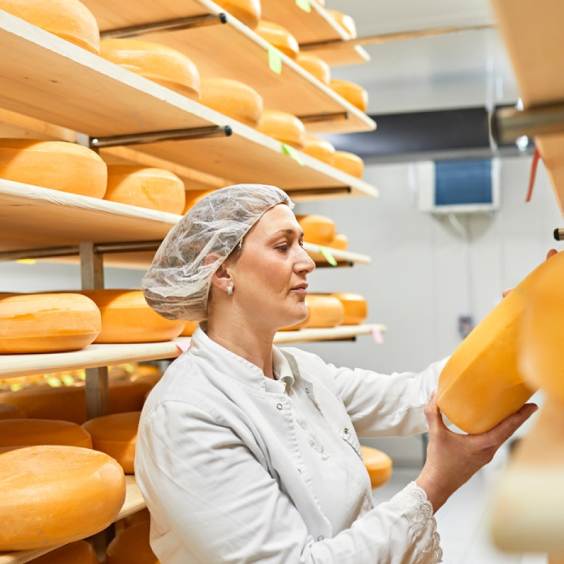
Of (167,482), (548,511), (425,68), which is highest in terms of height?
(425,68)

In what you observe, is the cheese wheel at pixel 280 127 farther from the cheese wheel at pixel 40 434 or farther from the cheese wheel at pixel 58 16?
the cheese wheel at pixel 40 434

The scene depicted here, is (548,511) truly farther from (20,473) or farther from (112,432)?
(112,432)

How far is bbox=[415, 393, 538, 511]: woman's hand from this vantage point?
89cm

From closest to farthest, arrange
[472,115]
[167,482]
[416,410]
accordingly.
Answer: [167,482]
[416,410]
[472,115]

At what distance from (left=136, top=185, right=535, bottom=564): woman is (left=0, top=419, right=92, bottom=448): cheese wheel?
0.43 meters

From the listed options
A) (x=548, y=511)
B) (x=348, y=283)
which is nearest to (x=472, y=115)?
(x=348, y=283)

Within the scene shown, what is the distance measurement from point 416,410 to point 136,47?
1.30m

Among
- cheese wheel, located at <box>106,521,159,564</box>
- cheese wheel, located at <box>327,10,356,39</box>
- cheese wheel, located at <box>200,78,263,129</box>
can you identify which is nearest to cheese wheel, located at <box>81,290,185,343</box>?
cheese wheel, located at <box>106,521,159,564</box>

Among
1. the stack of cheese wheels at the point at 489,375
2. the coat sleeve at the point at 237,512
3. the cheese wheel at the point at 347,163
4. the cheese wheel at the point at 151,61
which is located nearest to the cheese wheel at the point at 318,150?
the cheese wheel at the point at 347,163

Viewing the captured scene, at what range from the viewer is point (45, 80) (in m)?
1.62

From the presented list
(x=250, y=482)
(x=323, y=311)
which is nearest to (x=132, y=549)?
(x=250, y=482)

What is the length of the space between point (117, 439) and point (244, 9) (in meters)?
1.62

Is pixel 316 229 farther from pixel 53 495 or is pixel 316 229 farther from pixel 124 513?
pixel 53 495

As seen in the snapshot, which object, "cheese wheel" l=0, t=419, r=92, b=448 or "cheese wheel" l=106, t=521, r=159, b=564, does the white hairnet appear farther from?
"cheese wheel" l=106, t=521, r=159, b=564
